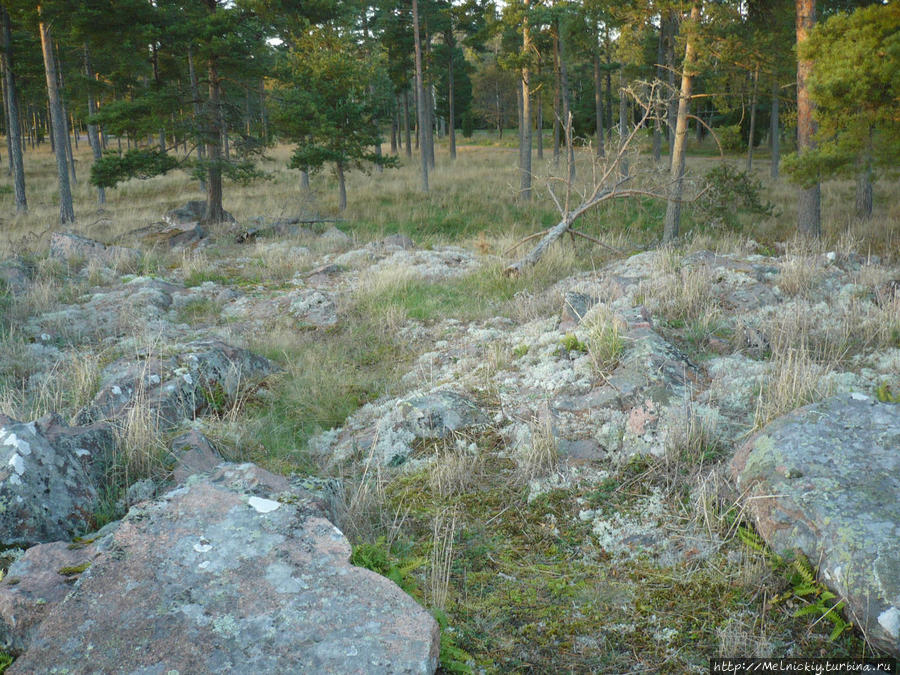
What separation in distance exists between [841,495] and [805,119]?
38.4 feet

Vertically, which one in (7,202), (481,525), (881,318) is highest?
(7,202)

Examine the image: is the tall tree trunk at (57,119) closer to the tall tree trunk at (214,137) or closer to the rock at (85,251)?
the tall tree trunk at (214,137)

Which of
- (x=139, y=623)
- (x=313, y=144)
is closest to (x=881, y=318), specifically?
(x=139, y=623)

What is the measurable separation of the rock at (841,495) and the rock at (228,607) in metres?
1.70

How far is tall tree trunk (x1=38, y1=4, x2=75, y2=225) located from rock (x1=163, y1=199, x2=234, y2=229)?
3529 millimetres

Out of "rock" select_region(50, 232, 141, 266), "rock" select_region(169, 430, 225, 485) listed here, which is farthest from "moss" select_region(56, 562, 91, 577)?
"rock" select_region(50, 232, 141, 266)

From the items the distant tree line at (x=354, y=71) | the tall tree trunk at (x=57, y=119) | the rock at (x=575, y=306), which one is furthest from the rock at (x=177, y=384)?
the tall tree trunk at (x=57, y=119)

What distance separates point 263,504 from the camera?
2.76m

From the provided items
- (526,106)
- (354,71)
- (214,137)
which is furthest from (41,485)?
(526,106)

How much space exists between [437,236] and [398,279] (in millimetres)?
6648

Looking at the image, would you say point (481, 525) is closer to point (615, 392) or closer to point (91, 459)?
point (615, 392)

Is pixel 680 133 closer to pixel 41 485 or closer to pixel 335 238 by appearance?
pixel 335 238

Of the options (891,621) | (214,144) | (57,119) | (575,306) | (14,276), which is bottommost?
(891,621)

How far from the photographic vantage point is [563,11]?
60.6 feet
